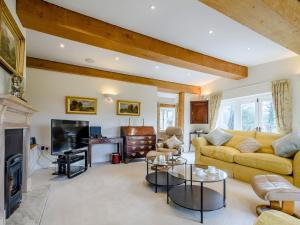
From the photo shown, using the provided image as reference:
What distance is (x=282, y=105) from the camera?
4469 millimetres

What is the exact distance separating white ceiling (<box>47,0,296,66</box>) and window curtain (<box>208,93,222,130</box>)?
2.25 meters

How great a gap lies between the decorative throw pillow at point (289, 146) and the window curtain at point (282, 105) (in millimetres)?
1313

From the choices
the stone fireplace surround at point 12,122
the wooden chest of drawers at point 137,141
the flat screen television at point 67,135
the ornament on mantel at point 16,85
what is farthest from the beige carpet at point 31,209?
the wooden chest of drawers at point 137,141

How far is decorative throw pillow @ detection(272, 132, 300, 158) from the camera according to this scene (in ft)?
10.2

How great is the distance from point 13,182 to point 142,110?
4.15 meters

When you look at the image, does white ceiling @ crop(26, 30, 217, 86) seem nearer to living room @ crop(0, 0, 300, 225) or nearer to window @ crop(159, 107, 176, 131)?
living room @ crop(0, 0, 300, 225)

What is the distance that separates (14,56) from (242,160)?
14.0ft

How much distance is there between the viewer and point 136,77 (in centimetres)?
594

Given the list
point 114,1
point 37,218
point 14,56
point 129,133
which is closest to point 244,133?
point 129,133

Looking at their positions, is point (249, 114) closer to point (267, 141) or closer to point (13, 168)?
point (267, 141)

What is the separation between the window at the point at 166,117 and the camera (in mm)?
9227

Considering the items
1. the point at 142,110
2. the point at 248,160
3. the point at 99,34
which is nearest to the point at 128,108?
the point at 142,110

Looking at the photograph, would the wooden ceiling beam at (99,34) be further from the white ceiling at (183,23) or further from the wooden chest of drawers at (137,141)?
the wooden chest of drawers at (137,141)

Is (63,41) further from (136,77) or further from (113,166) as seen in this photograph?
(113,166)
